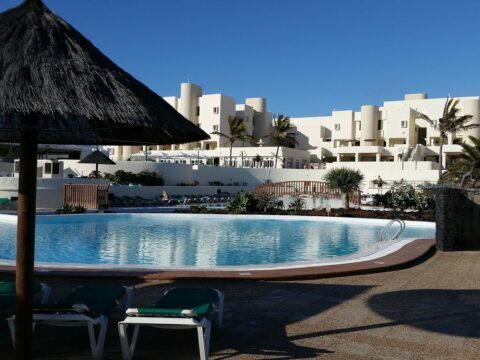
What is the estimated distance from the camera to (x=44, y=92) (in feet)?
11.7

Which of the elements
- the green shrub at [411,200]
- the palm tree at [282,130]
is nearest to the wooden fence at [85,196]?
the green shrub at [411,200]

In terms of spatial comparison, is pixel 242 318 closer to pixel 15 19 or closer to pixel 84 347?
pixel 84 347

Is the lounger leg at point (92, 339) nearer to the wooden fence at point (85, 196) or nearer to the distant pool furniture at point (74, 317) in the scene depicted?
the distant pool furniture at point (74, 317)

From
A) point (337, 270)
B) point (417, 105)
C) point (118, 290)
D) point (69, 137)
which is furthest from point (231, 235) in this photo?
point (417, 105)

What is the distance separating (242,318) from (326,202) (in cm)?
1972

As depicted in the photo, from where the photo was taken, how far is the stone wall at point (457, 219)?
10.8m

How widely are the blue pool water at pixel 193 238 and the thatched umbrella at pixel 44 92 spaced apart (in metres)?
5.42

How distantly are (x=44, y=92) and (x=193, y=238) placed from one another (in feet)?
35.3

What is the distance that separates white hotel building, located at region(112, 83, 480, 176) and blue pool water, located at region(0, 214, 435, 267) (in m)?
28.9

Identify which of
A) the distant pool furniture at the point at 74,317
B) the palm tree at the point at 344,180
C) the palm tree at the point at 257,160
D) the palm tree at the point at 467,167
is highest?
the palm tree at the point at 257,160

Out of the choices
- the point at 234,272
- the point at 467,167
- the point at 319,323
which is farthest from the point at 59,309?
the point at 467,167

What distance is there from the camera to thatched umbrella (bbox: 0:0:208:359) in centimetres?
355

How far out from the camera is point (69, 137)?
6.26 meters

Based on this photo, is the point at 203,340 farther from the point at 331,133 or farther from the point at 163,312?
the point at 331,133
